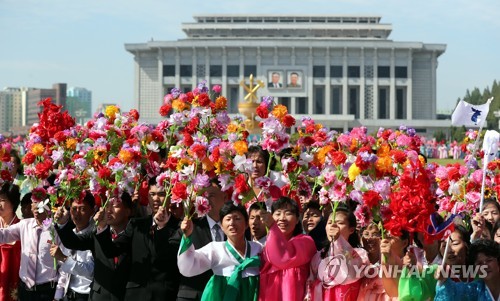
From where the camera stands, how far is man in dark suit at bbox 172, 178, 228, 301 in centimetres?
480

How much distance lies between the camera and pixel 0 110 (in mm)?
133750

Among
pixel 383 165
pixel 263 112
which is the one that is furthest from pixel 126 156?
pixel 383 165

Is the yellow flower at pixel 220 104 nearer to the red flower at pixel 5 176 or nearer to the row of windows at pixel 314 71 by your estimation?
the red flower at pixel 5 176

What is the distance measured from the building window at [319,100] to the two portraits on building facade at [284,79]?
99.0 inches

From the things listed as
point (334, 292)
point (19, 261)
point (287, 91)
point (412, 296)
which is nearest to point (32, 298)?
point (19, 261)

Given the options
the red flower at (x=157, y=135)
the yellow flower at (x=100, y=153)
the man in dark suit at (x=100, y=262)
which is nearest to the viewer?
the man in dark suit at (x=100, y=262)

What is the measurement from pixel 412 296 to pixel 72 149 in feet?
9.56

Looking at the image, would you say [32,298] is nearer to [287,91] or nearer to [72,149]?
[72,149]

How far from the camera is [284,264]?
4484 millimetres

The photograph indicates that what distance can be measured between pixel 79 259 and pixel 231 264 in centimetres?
132

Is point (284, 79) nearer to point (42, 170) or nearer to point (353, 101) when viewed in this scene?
point (353, 101)

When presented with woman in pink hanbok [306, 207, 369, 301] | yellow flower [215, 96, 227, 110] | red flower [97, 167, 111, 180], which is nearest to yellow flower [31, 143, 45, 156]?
red flower [97, 167, 111, 180]

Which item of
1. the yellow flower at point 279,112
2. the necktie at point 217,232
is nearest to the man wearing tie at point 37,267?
the necktie at point 217,232

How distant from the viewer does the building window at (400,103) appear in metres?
64.8
